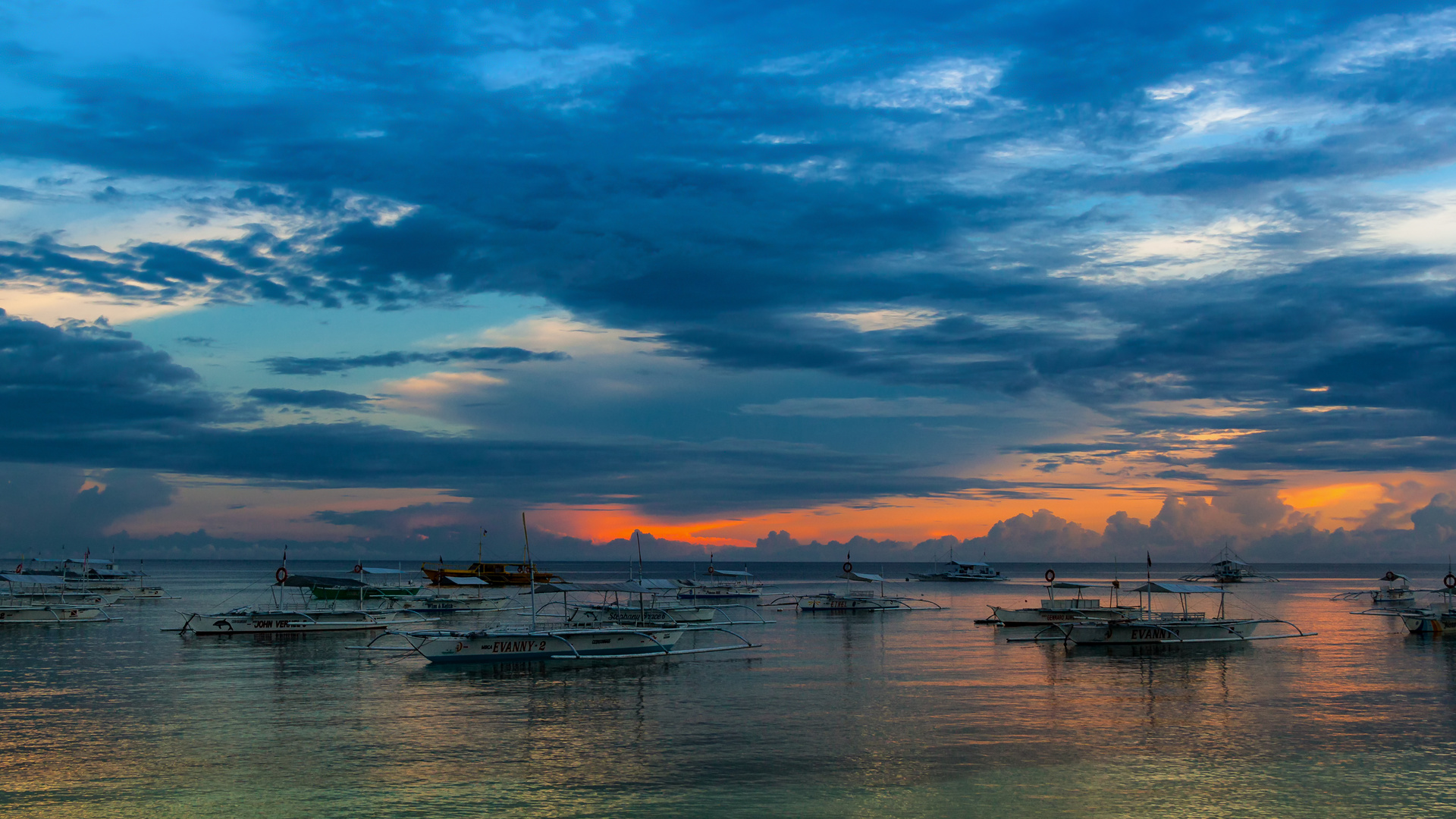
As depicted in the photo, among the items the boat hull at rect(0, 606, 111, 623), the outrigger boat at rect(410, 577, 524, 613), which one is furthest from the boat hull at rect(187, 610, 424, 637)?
the outrigger boat at rect(410, 577, 524, 613)

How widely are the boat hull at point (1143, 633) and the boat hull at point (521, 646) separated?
3039 centimetres

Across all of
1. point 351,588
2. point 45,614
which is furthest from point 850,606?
point 45,614

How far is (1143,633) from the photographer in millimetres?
69000

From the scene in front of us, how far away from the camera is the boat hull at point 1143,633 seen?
68500mm

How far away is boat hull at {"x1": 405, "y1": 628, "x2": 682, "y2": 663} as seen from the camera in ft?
188

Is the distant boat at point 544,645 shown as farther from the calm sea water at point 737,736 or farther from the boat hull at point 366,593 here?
the boat hull at point 366,593

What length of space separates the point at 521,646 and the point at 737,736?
25290 mm

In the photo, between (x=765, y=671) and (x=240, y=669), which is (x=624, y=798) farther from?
(x=240, y=669)

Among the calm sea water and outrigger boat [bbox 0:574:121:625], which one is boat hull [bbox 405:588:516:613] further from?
the calm sea water

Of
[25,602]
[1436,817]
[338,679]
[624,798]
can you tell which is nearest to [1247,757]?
[1436,817]

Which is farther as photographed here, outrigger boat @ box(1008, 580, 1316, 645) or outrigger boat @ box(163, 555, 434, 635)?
outrigger boat @ box(163, 555, 434, 635)

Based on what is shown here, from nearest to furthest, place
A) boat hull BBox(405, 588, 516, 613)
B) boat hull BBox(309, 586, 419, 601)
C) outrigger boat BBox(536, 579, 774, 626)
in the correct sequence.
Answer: outrigger boat BBox(536, 579, 774, 626) → boat hull BBox(405, 588, 516, 613) → boat hull BBox(309, 586, 419, 601)

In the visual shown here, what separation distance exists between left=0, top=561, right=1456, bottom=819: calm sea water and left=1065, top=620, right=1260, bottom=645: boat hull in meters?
3.23

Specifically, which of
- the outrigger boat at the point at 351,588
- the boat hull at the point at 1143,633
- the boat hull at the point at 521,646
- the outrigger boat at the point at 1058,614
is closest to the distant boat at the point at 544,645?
the boat hull at the point at 521,646
